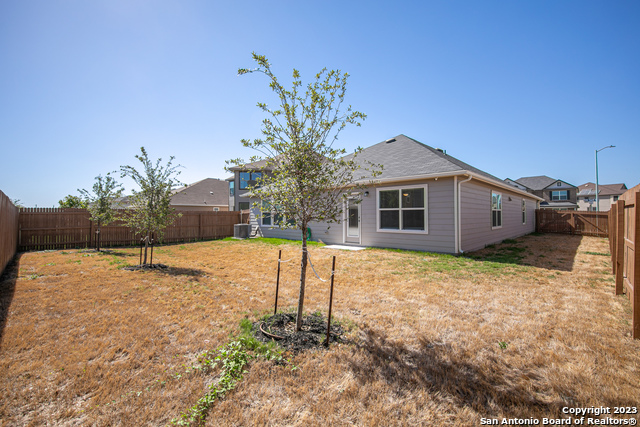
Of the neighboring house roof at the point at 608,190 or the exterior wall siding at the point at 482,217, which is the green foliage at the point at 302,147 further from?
the neighboring house roof at the point at 608,190

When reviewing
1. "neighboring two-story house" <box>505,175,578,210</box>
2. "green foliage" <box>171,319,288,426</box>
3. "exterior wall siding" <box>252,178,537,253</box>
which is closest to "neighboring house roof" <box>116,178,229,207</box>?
"exterior wall siding" <box>252,178,537,253</box>

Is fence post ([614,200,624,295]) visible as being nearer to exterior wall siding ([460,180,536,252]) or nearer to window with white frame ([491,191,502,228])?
exterior wall siding ([460,180,536,252])

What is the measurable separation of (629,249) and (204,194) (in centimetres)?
3208

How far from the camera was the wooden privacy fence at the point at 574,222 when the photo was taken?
15.8 m

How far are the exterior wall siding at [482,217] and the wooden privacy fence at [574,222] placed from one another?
5673mm

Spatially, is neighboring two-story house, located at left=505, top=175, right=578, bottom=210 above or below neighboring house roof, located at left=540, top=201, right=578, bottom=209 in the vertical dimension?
above

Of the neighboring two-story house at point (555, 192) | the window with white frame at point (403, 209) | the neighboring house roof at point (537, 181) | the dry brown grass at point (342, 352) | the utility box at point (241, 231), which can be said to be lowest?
the dry brown grass at point (342, 352)

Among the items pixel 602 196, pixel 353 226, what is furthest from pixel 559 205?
pixel 353 226

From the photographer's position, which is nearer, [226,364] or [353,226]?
[226,364]

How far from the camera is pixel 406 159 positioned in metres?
10.5

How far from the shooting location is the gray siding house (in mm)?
8656

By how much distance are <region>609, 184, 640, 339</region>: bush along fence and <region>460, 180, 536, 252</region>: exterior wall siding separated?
14.0ft

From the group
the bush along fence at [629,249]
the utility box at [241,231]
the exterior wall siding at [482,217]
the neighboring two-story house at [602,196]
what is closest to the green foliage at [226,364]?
the bush along fence at [629,249]

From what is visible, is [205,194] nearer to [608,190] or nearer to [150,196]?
[150,196]
